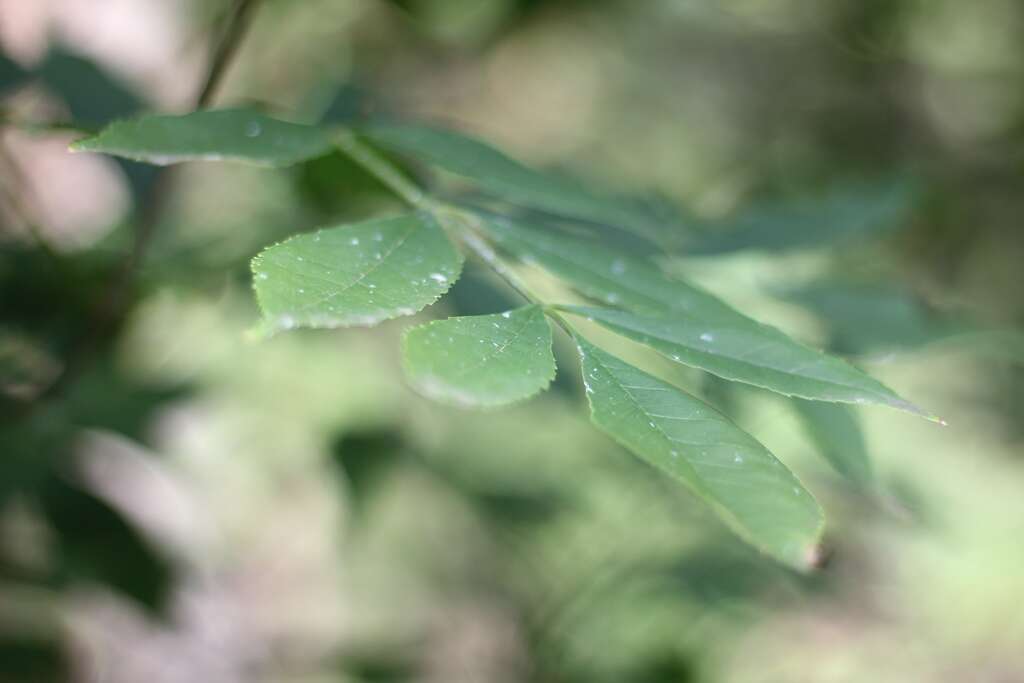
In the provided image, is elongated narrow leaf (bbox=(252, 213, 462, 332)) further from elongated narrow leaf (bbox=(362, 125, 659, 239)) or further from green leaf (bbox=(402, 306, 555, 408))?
elongated narrow leaf (bbox=(362, 125, 659, 239))

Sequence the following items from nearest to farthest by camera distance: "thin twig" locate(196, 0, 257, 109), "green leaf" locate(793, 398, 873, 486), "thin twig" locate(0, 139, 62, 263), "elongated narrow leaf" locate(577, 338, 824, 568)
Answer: "elongated narrow leaf" locate(577, 338, 824, 568)
"green leaf" locate(793, 398, 873, 486)
"thin twig" locate(196, 0, 257, 109)
"thin twig" locate(0, 139, 62, 263)

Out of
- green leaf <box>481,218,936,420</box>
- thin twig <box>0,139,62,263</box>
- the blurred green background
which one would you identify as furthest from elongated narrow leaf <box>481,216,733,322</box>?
thin twig <box>0,139,62,263</box>

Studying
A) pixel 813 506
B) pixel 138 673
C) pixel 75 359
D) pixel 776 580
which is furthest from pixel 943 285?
pixel 813 506

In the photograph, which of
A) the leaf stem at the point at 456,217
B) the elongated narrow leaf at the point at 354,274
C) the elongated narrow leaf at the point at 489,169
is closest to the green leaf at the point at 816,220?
the elongated narrow leaf at the point at 489,169

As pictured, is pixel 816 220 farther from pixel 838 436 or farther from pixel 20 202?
pixel 20 202

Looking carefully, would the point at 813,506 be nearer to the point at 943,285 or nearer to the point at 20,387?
the point at 20,387
